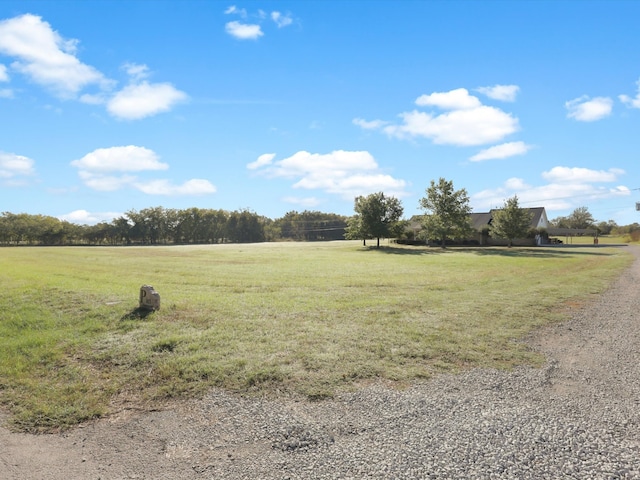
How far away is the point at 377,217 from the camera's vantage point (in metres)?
53.5

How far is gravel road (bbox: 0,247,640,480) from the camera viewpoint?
Answer: 400cm

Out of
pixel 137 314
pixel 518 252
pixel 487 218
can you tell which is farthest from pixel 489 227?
pixel 137 314

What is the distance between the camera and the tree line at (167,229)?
8850cm

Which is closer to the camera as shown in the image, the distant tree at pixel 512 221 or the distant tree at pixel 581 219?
the distant tree at pixel 512 221

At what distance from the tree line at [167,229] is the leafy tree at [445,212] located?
28.1 meters

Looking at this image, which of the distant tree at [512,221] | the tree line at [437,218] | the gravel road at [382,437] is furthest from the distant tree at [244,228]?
the gravel road at [382,437]

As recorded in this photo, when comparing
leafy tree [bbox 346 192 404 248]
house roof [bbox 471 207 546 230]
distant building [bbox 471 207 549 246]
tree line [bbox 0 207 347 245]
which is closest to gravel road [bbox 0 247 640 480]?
leafy tree [bbox 346 192 404 248]

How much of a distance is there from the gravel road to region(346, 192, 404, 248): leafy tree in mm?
47009

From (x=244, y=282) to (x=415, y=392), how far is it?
12.2 metres

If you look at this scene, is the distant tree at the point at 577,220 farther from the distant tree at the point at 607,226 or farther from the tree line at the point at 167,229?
the tree line at the point at 167,229

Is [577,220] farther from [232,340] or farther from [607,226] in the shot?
[232,340]

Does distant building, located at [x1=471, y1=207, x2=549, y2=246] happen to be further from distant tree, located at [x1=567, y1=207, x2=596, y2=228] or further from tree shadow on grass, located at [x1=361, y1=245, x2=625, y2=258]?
distant tree, located at [x1=567, y1=207, x2=596, y2=228]

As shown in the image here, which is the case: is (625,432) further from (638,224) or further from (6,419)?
(638,224)

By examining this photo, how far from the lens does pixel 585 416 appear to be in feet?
16.3
